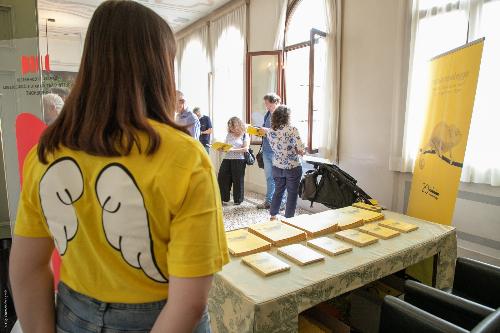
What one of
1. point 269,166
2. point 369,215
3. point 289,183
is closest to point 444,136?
point 369,215

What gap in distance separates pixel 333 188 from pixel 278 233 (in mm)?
1432

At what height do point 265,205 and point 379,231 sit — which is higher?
point 379,231

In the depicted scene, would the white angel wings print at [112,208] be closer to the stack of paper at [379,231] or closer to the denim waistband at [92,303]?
the denim waistband at [92,303]

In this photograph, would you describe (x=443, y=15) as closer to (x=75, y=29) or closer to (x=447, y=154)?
(x=447, y=154)

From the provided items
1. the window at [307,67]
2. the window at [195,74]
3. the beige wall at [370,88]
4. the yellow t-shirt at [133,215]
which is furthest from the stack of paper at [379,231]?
the window at [195,74]

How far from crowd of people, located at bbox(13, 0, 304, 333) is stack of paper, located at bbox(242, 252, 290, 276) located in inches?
30.3

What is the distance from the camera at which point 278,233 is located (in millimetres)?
1795

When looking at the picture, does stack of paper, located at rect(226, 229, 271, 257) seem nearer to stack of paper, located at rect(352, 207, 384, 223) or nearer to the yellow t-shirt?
stack of paper, located at rect(352, 207, 384, 223)

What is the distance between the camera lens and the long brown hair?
1.89 feet

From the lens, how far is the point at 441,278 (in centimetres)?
193

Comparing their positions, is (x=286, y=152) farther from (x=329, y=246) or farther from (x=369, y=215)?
(x=329, y=246)

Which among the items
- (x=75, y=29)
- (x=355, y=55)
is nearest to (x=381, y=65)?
(x=355, y=55)

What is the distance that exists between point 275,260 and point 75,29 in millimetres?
8663

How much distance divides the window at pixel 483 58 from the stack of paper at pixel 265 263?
1.98m
